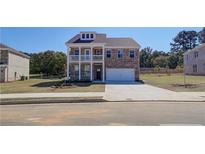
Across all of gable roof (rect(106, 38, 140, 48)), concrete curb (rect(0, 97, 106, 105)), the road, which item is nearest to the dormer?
gable roof (rect(106, 38, 140, 48))

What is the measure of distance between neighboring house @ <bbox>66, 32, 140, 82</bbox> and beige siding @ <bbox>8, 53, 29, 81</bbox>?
7983 mm

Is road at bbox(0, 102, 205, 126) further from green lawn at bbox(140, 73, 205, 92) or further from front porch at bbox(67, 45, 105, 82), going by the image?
front porch at bbox(67, 45, 105, 82)

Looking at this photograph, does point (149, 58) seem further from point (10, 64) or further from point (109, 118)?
point (109, 118)

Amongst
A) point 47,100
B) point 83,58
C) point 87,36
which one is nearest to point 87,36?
point 87,36

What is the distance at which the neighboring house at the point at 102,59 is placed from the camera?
39.0m

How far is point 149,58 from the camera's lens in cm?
7025

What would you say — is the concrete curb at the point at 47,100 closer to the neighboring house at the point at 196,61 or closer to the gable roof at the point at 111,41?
the gable roof at the point at 111,41

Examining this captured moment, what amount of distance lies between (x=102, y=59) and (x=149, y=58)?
3303 cm

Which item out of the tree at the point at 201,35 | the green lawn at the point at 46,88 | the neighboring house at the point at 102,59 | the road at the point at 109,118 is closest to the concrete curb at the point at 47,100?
the road at the point at 109,118
